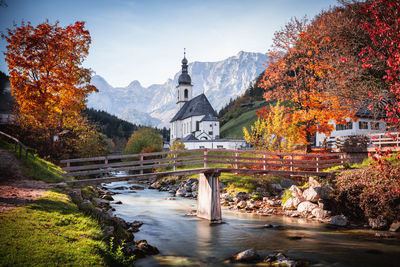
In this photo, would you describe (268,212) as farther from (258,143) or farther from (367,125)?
(367,125)

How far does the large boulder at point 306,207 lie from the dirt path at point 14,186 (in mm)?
14637

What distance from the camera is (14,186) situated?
14.4 meters

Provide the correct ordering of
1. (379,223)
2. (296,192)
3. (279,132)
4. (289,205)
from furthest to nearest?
1. (279,132)
2. (296,192)
3. (289,205)
4. (379,223)

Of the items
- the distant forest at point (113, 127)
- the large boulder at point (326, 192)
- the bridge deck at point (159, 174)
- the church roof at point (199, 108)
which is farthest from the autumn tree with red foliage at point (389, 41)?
the distant forest at point (113, 127)

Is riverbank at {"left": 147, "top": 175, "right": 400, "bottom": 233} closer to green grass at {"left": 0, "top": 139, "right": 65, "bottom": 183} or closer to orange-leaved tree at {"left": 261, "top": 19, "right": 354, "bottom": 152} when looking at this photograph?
orange-leaved tree at {"left": 261, "top": 19, "right": 354, "bottom": 152}

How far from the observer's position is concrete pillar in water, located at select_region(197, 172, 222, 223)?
17.0 m

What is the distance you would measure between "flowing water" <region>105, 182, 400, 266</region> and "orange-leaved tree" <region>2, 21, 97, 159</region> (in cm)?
1086

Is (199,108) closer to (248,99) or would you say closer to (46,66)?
(248,99)

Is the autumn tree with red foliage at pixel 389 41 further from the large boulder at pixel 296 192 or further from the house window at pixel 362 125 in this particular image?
the house window at pixel 362 125

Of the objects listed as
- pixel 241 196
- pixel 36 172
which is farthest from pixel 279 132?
pixel 36 172

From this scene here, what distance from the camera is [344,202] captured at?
17.3 metres

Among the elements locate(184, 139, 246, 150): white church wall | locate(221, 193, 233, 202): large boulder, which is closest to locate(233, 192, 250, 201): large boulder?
locate(221, 193, 233, 202): large boulder

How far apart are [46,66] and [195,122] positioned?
6575 cm

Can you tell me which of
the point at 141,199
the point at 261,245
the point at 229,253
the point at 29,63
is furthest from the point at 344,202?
the point at 29,63
